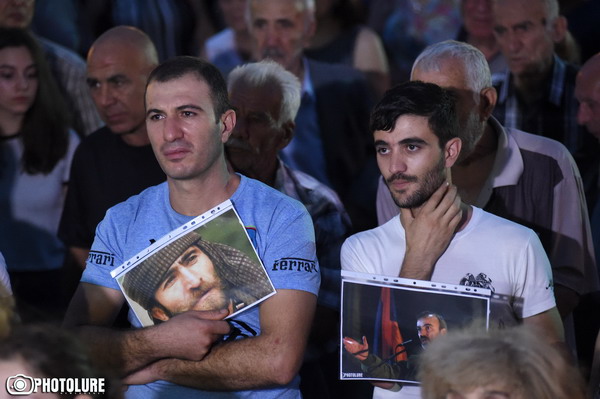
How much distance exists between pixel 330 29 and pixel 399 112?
2.77 m

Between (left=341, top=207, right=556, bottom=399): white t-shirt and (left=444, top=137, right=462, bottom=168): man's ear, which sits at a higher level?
(left=444, top=137, right=462, bottom=168): man's ear

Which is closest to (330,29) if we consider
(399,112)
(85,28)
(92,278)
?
(85,28)

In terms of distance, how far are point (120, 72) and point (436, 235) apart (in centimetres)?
211

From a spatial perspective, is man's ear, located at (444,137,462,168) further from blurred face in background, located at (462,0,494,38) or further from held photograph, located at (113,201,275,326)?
blurred face in background, located at (462,0,494,38)

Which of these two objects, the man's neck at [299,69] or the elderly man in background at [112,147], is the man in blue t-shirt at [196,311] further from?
the man's neck at [299,69]

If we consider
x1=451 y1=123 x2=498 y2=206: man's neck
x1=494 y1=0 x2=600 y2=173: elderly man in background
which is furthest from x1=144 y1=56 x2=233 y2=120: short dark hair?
x1=494 y1=0 x2=600 y2=173: elderly man in background

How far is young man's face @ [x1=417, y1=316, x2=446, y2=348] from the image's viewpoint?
3.19 m

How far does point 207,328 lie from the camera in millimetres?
3238

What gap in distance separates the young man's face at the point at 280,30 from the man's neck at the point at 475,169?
1.57m

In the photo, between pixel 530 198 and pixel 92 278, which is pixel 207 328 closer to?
pixel 92 278

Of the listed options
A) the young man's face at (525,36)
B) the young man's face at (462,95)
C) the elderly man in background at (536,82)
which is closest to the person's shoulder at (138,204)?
the young man's face at (462,95)

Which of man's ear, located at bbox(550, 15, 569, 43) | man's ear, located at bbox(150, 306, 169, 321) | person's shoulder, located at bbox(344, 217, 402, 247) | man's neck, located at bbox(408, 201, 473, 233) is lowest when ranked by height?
man's ear, located at bbox(150, 306, 169, 321)

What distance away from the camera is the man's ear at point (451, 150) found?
363 cm

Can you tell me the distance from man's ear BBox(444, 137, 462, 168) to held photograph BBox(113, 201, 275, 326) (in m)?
0.76
